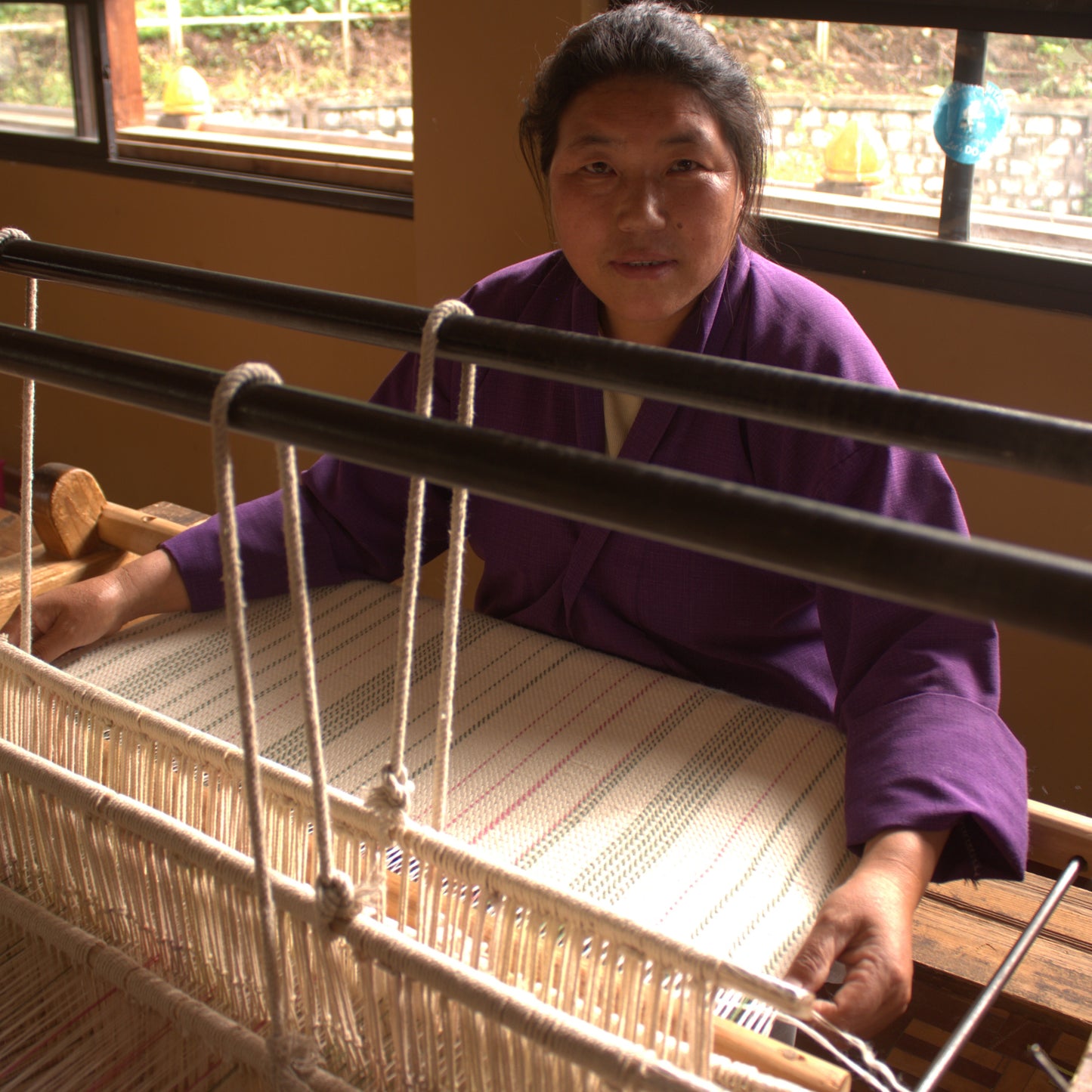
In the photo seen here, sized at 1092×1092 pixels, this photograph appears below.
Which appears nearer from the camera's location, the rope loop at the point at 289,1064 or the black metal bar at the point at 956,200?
the rope loop at the point at 289,1064

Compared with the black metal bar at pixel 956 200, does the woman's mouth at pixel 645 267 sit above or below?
below

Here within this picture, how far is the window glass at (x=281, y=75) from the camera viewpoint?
236 centimetres

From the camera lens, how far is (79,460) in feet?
10.5

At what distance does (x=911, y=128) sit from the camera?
167 centimetres

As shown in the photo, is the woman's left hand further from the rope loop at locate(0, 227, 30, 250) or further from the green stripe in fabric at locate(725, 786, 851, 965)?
the rope loop at locate(0, 227, 30, 250)

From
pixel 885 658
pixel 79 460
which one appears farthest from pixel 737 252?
pixel 79 460

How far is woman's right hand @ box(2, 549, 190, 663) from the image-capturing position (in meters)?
1.01

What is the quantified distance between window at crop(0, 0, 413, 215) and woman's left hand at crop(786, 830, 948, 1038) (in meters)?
1.83

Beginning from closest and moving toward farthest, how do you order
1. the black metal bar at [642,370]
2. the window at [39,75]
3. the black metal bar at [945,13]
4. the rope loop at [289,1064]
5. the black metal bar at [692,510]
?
the black metal bar at [692,510] → the black metal bar at [642,370] → the rope loop at [289,1064] → the black metal bar at [945,13] → the window at [39,75]

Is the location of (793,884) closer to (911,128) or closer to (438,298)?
(911,128)

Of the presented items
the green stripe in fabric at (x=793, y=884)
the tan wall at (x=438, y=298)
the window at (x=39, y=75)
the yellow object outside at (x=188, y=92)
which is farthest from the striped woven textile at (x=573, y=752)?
the window at (x=39, y=75)

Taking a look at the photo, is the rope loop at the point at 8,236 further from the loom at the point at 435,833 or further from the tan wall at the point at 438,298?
the tan wall at the point at 438,298

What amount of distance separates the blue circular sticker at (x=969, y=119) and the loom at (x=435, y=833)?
1.27 m

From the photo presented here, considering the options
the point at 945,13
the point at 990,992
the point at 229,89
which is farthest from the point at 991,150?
the point at 229,89
